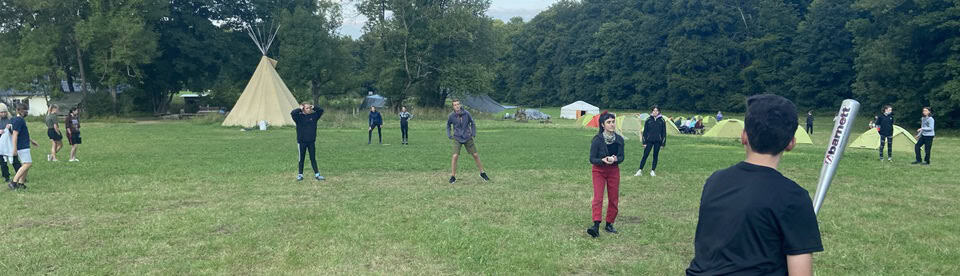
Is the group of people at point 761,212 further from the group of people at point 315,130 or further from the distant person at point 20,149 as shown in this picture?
the distant person at point 20,149

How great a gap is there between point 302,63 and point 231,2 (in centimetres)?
832

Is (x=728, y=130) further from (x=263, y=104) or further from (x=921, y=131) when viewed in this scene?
(x=263, y=104)

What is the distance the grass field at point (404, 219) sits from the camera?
6496 mm

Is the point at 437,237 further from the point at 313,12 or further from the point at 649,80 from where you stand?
the point at 649,80

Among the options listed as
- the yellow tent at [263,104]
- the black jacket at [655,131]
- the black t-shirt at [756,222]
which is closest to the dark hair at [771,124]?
the black t-shirt at [756,222]

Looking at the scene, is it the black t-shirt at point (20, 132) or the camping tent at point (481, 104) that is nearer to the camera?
the black t-shirt at point (20, 132)

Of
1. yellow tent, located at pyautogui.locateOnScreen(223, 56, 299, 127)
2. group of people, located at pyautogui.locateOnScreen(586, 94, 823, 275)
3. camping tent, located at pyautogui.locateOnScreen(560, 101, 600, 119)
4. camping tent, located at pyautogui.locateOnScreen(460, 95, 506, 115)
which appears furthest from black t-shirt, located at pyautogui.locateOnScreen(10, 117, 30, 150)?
camping tent, located at pyautogui.locateOnScreen(560, 101, 600, 119)

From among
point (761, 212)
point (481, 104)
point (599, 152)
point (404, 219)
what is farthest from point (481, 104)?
point (761, 212)

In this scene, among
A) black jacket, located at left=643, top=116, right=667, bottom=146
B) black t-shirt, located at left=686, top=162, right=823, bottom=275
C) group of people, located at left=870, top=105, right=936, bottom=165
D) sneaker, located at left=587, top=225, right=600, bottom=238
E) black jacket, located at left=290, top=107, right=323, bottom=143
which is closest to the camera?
black t-shirt, located at left=686, top=162, right=823, bottom=275

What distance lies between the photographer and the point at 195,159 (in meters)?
16.7

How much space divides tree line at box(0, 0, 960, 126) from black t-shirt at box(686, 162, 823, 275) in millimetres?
40766

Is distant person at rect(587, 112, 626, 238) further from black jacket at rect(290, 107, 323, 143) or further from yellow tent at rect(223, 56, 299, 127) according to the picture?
yellow tent at rect(223, 56, 299, 127)

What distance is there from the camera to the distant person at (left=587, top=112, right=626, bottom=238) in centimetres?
777

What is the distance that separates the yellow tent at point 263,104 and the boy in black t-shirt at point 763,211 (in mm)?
32062
